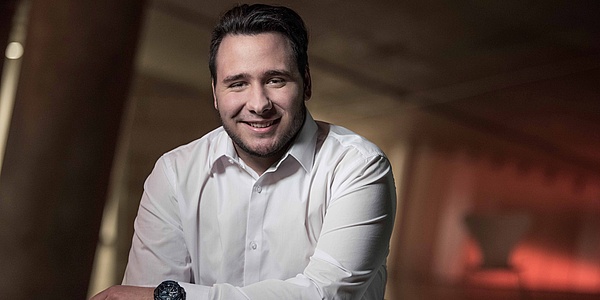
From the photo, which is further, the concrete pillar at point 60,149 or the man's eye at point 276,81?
the concrete pillar at point 60,149

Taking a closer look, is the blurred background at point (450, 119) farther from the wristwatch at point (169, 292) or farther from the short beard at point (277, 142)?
the wristwatch at point (169, 292)

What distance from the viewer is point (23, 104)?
3.50 metres

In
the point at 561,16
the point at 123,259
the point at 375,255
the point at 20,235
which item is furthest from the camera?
the point at 123,259

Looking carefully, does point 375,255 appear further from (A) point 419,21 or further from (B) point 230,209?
(A) point 419,21

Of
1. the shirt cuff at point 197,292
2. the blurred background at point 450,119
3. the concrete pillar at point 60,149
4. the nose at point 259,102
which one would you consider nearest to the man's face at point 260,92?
the nose at point 259,102

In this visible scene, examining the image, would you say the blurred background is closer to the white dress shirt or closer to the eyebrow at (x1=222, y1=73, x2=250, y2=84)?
the white dress shirt

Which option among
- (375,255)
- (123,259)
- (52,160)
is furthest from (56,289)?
(123,259)

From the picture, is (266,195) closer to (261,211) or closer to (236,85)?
(261,211)

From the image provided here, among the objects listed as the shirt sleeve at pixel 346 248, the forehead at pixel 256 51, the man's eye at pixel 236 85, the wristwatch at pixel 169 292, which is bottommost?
the wristwatch at pixel 169 292

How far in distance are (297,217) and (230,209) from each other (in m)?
0.19

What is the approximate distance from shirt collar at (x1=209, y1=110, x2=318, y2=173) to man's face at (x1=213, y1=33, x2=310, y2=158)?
3 cm

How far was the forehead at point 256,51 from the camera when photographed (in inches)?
70.9

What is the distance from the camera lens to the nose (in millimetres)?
1763

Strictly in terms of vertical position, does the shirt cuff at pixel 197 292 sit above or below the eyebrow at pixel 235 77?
below
